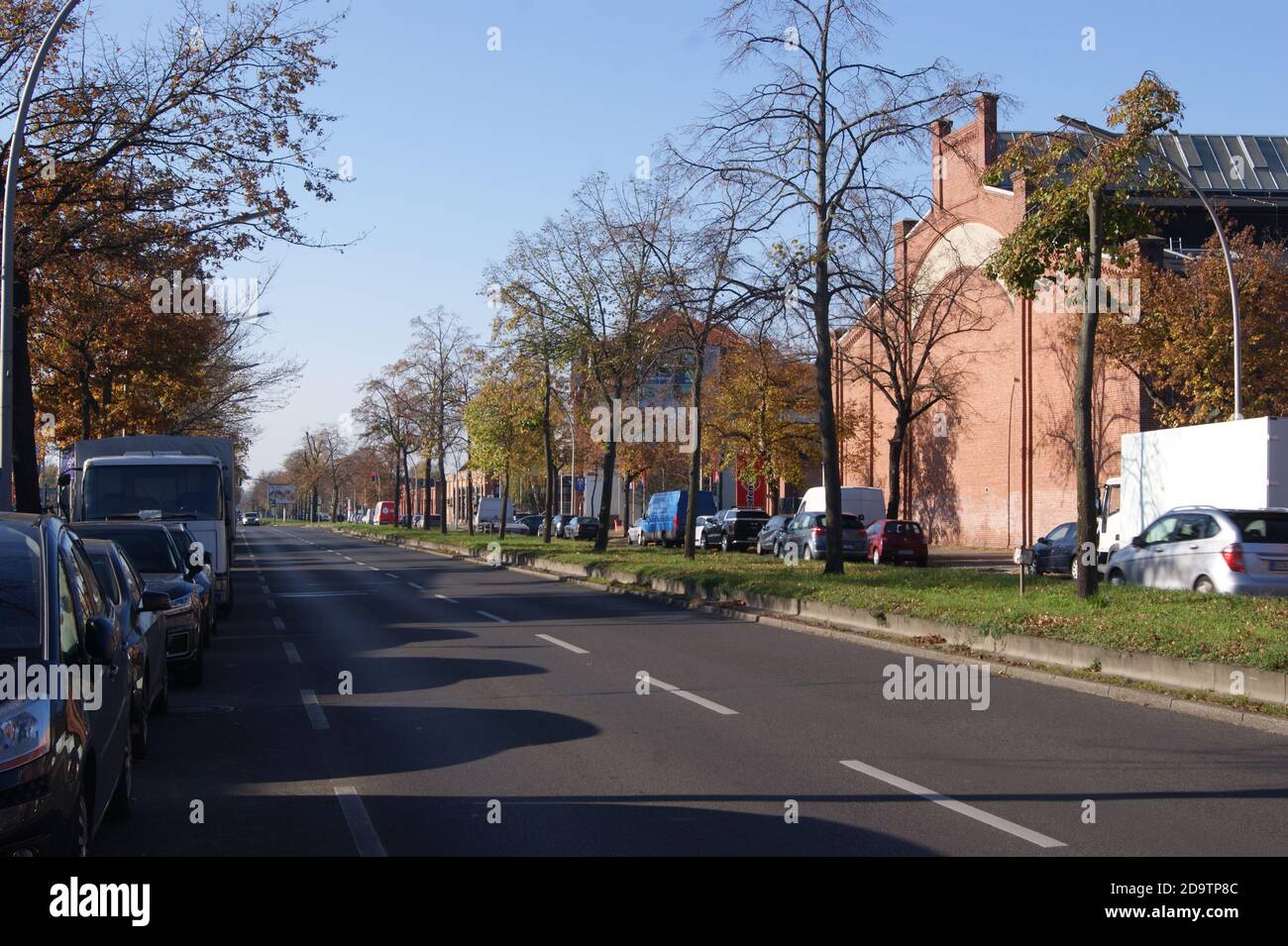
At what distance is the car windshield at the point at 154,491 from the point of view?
19906 mm

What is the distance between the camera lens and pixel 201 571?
15219 mm

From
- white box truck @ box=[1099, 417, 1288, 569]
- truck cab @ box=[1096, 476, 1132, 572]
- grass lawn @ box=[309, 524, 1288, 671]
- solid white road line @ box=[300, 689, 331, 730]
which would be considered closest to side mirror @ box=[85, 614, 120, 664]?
solid white road line @ box=[300, 689, 331, 730]

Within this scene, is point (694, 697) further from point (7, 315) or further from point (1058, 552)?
point (1058, 552)

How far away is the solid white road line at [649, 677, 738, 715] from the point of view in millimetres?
10984

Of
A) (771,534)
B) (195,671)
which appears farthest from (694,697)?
(771,534)

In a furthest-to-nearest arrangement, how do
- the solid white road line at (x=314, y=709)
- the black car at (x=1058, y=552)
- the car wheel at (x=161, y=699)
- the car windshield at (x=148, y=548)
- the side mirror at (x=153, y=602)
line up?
1. the black car at (x=1058, y=552)
2. the car windshield at (x=148, y=548)
3. the car wheel at (x=161, y=699)
4. the solid white road line at (x=314, y=709)
5. the side mirror at (x=153, y=602)

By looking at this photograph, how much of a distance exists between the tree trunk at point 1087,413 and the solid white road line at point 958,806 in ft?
27.7

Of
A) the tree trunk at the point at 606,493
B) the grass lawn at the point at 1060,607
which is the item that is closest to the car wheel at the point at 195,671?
the grass lawn at the point at 1060,607

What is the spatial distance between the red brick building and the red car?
8.13 metres

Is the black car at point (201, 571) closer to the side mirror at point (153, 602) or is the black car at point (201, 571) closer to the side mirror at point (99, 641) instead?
the side mirror at point (153, 602)

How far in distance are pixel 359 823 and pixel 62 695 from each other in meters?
2.06

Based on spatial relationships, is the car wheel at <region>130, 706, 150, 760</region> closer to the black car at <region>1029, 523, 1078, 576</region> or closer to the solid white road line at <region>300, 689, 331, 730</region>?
the solid white road line at <region>300, 689, 331, 730</region>
